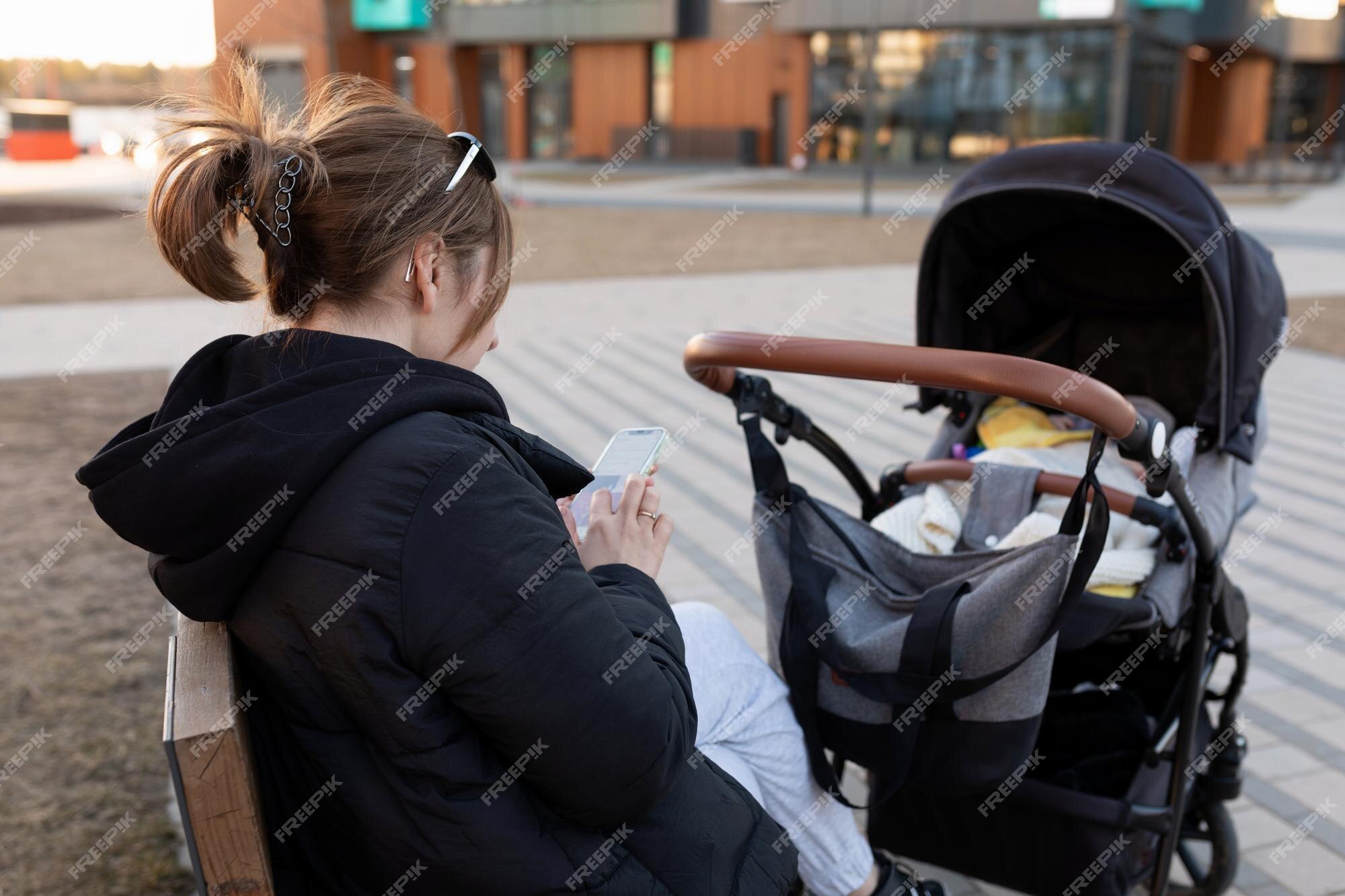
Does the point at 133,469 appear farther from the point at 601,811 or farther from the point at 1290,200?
the point at 1290,200

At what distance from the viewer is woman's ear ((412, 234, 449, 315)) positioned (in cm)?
139

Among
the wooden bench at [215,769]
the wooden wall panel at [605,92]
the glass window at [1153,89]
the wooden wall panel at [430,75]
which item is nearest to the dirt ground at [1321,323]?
the wooden bench at [215,769]

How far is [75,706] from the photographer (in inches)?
132

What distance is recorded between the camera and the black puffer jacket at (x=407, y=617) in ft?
3.98

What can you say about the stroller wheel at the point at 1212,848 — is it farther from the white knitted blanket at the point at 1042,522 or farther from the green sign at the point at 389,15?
the green sign at the point at 389,15

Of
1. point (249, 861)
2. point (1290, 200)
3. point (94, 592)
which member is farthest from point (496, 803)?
point (1290, 200)

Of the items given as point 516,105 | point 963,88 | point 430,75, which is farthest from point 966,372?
point 430,75

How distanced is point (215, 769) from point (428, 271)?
625 mm

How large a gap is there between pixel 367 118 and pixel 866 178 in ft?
58.5

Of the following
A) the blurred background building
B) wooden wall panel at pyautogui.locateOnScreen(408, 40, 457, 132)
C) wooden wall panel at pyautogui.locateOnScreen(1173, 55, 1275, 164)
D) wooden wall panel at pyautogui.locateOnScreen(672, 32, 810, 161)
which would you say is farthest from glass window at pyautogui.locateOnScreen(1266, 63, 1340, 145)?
wooden wall panel at pyautogui.locateOnScreen(408, 40, 457, 132)

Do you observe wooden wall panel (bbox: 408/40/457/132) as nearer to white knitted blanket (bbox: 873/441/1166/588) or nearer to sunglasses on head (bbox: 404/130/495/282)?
white knitted blanket (bbox: 873/441/1166/588)

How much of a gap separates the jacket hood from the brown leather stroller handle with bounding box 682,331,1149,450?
68cm

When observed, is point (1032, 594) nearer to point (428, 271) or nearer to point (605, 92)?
point (428, 271)

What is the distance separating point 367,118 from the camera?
1394 millimetres
